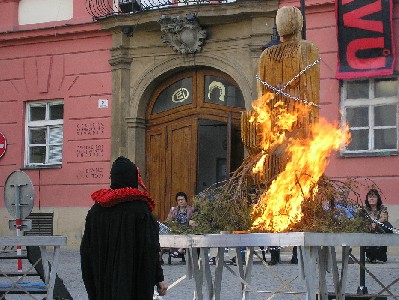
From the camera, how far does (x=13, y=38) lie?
2138 cm

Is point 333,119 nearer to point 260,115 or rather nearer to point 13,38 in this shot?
point 13,38

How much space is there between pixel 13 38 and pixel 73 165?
3352 mm

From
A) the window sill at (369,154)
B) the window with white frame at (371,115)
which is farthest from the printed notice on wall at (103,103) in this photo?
the window sill at (369,154)

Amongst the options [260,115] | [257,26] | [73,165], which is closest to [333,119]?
[257,26]

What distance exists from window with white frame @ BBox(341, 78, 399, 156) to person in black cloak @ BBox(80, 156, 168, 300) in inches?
449

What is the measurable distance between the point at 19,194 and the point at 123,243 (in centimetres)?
794

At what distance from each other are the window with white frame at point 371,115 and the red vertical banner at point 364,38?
1.25ft

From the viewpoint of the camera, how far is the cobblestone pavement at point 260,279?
35.7ft

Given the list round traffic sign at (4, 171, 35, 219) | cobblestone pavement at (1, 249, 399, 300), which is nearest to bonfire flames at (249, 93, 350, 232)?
cobblestone pavement at (1, 249, 399, 300)

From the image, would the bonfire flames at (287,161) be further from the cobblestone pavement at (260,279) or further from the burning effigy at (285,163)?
the cobblestone pavement at (260,279)

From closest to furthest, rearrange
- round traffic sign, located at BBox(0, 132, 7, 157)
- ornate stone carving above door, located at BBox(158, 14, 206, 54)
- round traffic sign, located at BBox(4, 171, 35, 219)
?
round traffic sign, located at BBox(4, 171, 35, 219) → ornate stone carving above door, located at BBox(158, 14, 206, 54) → round traffic sign, located at BBox(0, 132, 7, 157)

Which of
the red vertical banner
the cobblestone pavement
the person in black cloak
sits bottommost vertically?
the cobblestone pavement

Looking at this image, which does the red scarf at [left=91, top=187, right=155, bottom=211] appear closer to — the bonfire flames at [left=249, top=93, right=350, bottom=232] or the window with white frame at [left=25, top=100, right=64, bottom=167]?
the bonfire flames at [left=249, top=93, right=350, bottom=232]

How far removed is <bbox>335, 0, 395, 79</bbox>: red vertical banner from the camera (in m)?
16.8
